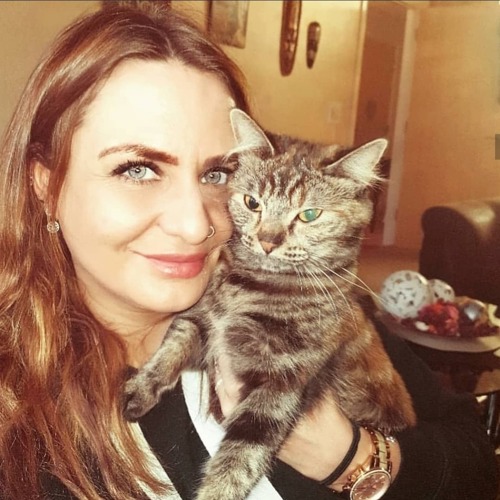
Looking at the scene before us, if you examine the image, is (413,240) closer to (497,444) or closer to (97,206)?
(497,444)

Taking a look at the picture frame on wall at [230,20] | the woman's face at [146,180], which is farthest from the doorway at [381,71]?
the woman's face at [146,180]

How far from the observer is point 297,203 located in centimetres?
113

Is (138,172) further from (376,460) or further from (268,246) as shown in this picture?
(376,460)

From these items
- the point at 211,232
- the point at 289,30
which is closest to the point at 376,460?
the point at 211,232

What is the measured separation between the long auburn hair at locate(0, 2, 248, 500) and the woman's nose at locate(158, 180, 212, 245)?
225 mm

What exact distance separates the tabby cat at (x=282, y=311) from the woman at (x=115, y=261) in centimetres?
5

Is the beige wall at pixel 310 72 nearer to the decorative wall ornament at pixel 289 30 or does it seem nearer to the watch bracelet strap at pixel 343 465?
the decorative wall ornament at pixel 289 30

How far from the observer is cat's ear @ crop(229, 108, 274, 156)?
1068 mm

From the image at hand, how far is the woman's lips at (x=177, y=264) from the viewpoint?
40.6 inches

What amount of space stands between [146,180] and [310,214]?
1.14 ft

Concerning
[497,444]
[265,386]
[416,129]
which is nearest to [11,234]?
[265,386]

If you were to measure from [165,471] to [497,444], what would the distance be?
97 cm

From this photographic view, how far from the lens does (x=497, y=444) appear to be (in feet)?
4.81

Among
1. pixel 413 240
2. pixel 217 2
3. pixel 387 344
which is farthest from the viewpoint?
pixel 217 2
